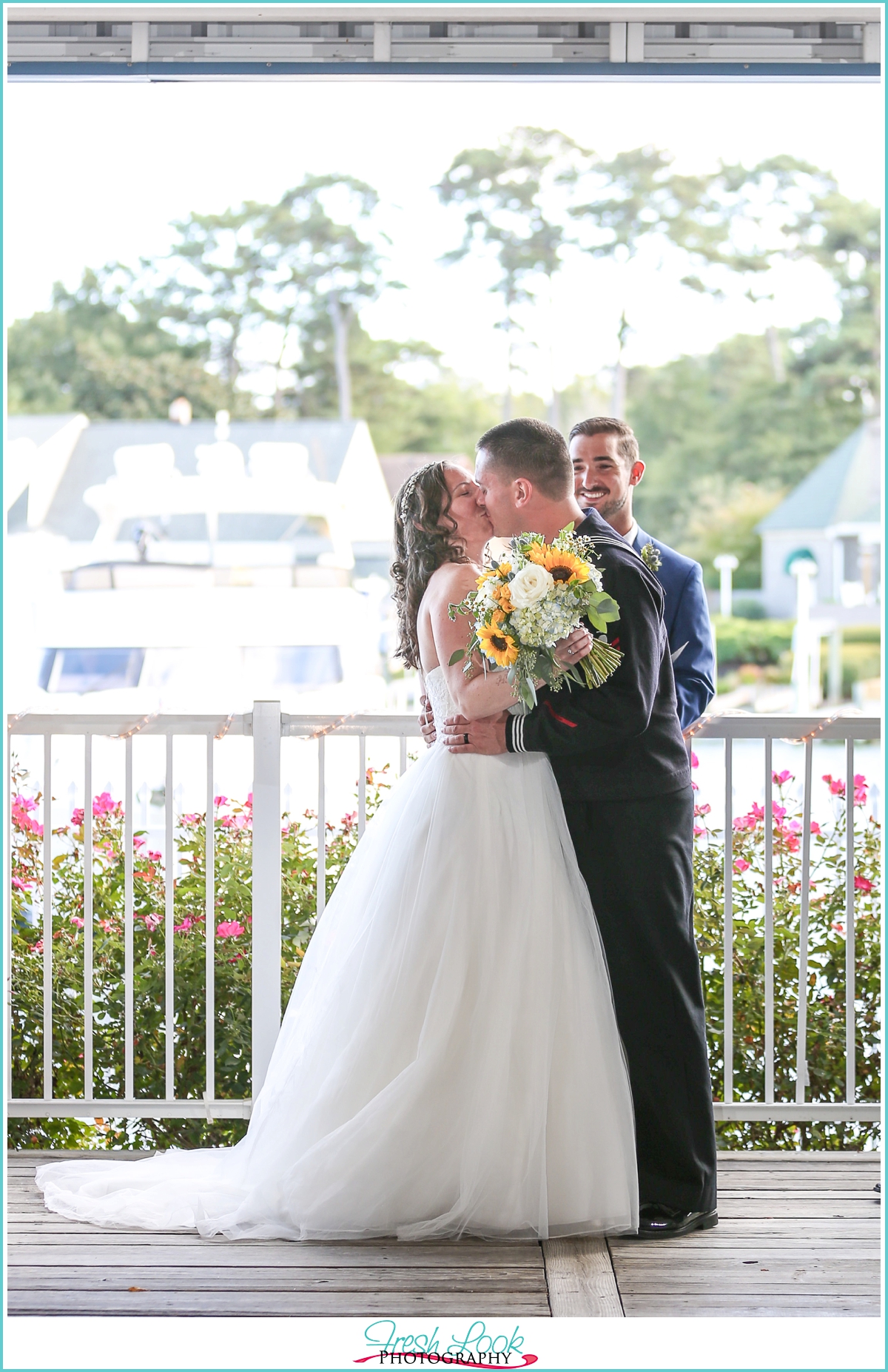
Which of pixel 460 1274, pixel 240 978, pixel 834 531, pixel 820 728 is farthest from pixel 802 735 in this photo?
pixel 834 531

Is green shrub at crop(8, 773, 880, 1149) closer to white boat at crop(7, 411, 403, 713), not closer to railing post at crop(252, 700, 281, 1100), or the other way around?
railing post at crop(252, 700, 281, 1100)

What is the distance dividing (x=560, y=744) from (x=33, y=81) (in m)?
2.42

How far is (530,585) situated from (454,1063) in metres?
0.93

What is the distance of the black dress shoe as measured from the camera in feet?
7.75

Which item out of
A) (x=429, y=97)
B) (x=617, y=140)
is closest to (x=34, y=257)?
(x=429, y=97)

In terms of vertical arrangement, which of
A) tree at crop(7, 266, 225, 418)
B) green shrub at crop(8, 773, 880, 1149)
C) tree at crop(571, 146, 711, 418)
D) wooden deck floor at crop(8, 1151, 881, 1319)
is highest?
tree at crop(571, 146, 711, 418)

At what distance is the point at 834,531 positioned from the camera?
76.6ft

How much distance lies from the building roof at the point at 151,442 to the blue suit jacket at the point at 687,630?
1845 cm

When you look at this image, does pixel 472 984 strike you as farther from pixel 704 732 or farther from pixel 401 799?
pixel 704 732

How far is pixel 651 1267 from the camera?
2236 mm

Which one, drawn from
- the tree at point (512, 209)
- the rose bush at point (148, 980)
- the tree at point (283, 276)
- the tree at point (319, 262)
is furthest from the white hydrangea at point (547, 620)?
the tree at point (319, 262)

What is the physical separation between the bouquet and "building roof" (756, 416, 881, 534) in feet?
75.1

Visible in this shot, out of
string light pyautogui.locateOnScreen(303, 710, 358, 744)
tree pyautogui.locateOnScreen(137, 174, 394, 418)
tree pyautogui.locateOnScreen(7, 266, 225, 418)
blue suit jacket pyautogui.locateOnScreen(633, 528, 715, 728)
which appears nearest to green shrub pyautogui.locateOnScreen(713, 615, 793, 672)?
tree pyautogui.locateOnScreen(137, 174, 394, 418)

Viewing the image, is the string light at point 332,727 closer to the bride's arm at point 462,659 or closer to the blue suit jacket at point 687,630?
the bride's arm at point 462,659
